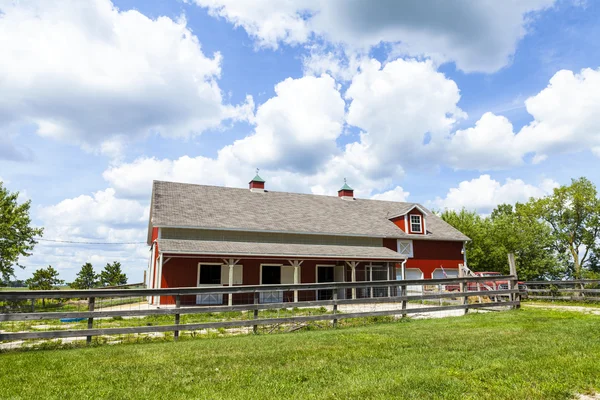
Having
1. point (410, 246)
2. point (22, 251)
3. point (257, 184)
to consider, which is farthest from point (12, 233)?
point (410, 246)

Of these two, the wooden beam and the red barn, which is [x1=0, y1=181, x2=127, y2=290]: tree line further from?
the wooden beam

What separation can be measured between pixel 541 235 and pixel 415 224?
23797 mm

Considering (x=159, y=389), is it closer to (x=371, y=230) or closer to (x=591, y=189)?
(x=371, y=230)

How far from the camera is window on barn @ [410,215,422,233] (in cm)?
3035

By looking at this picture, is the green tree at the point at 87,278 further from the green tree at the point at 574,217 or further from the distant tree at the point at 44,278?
the green tree at the point at 574,217

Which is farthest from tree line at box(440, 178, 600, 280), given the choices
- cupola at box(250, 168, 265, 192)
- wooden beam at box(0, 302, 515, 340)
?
wooden beam at box(0, 302, 515, 340)

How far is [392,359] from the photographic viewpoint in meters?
6.44

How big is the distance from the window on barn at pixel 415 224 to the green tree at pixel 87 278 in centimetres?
2511

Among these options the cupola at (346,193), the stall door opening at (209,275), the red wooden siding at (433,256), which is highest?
the cupola at (346,193)

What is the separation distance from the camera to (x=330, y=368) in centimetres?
593

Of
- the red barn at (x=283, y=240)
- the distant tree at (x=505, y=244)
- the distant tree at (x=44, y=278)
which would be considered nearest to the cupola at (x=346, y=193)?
the red barn at (x=283, y=240)

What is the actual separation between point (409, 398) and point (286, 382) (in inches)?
61.8

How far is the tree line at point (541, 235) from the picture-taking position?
39.9 metres

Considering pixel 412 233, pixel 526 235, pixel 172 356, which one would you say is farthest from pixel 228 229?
pixel 526 235
